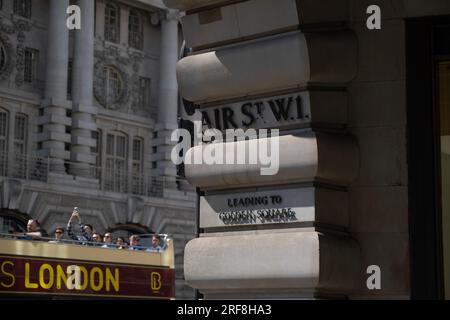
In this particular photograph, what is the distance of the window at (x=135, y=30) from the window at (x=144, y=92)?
5.62 feet

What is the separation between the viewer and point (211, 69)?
7309mm

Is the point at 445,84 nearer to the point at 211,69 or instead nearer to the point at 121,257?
the point at 211,69

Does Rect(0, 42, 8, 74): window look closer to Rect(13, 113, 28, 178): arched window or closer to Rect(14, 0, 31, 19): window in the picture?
Rect(14, 0, 31, 19): window

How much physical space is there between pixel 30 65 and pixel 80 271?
21592 millimetres

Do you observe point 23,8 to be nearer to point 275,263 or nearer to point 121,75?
point 121,75

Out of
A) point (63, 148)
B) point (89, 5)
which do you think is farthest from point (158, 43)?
point (63, 148)

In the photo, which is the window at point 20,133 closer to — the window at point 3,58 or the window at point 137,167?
the window at point 3,58

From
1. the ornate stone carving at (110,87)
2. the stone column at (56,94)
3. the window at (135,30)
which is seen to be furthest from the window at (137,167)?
the window at (135,30)

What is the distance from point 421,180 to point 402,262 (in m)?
0.55

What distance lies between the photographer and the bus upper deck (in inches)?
1014

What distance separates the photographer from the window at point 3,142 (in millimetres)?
43750

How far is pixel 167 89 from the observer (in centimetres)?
5338

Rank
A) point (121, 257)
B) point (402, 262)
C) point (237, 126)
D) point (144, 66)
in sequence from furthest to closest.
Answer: point (144, 66) → point (121, 257) → point (237, 126) → point (402, 262)

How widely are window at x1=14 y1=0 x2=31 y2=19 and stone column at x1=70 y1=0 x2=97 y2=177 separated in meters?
2.53
